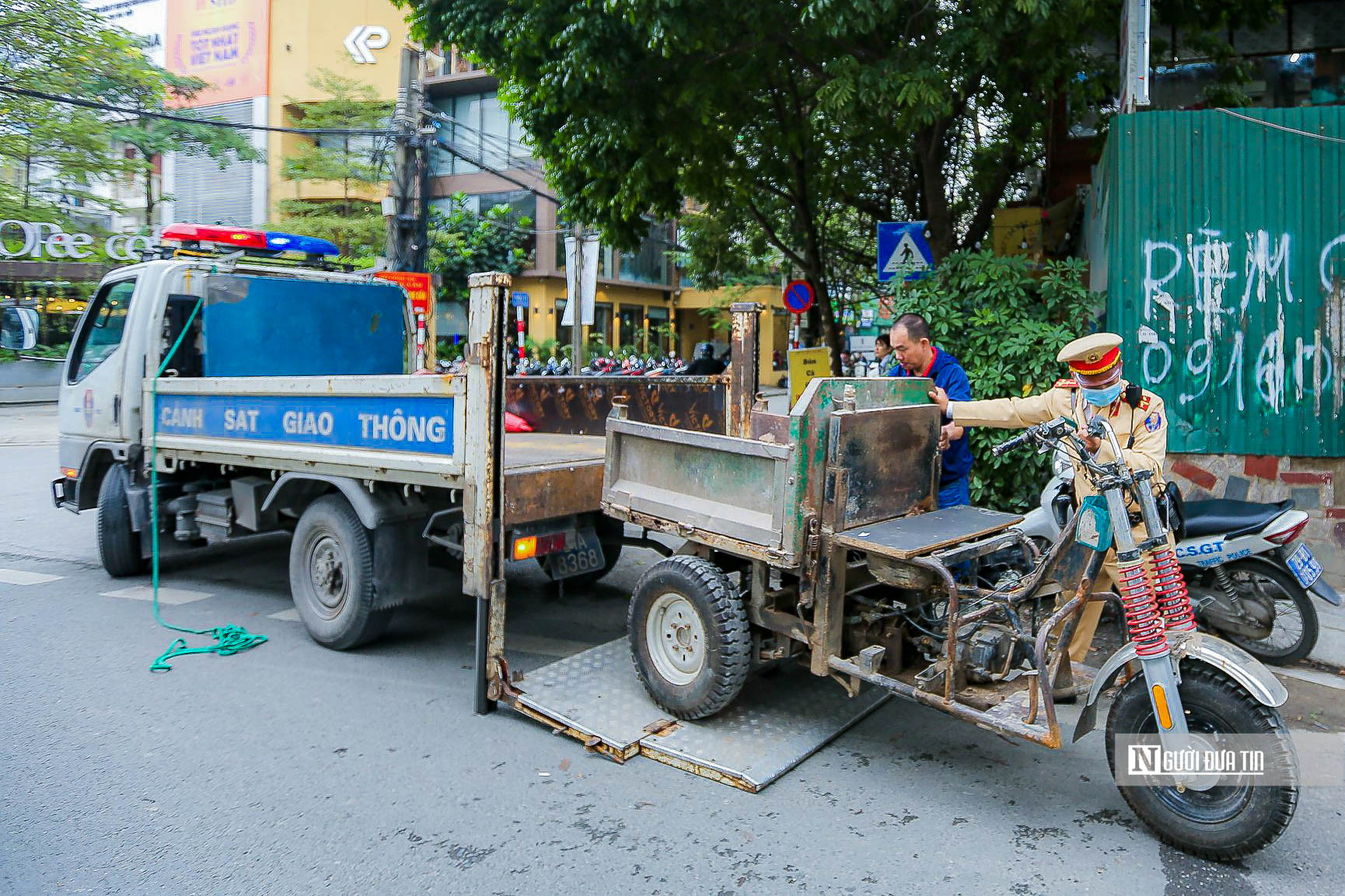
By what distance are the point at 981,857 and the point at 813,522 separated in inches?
50.7

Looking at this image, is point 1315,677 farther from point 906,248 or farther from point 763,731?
point 906,248

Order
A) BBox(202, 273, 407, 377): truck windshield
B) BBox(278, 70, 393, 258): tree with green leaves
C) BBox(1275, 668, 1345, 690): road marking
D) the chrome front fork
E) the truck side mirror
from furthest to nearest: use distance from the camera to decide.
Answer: BBox(278, 70, 393, 258): tree with green leaves < the truck side mirror < BBox(202, 273, 407, 377): truck windshield < BBox(1275, 668, 1345, 690): road marking < the chrome front fork

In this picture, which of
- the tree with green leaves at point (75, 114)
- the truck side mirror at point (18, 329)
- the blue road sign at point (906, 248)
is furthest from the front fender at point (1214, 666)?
the truck side mirror at point (18, 329)

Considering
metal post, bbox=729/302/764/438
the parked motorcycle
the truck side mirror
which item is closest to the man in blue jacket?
the parked motorcycle

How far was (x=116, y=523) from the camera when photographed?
6820 millimetres

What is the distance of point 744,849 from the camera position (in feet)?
10.7

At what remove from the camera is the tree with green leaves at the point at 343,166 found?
2670cm

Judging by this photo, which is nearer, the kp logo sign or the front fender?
the front fender

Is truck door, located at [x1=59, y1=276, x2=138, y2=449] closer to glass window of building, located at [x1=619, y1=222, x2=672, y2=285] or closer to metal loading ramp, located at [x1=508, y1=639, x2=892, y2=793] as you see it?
metal loading ramp, located at [x1=508, y1=639, x2=892, y2=793]

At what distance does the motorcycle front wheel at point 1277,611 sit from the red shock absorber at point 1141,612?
2.38 metres

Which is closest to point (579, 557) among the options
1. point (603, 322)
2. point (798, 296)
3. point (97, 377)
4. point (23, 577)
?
point (97, 377)

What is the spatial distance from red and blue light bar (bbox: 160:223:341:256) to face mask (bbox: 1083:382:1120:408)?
18.0 ft

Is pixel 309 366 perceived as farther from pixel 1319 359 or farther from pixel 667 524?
pixel 1319 359

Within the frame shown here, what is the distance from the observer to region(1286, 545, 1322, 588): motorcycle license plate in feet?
16.2
